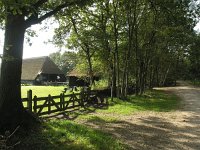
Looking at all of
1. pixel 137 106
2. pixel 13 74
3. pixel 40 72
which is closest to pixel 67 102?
pixel 137 106

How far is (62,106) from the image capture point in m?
18.5

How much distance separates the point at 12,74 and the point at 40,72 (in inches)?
2302

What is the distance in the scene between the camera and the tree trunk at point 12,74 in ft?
35.1

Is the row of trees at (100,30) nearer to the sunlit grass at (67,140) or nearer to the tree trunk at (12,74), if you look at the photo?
the tree trunk at (12,74)

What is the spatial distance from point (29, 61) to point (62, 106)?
5912 cm

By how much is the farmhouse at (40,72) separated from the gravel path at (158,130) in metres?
52.9

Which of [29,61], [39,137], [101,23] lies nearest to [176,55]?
[101,23]

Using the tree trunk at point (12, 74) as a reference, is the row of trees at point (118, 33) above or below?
above

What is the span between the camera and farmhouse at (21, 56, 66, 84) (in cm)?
6869

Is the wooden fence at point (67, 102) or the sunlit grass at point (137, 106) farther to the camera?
the sunlit grass at point (137, 106)

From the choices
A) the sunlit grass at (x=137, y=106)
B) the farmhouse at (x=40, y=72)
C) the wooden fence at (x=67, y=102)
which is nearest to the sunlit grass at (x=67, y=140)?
the wooden fence at (x=67, y=102)

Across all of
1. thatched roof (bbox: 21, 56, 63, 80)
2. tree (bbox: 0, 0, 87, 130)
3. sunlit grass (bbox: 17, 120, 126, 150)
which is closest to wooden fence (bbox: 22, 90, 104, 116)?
tree (bbox: 0, 0, 87, 130)

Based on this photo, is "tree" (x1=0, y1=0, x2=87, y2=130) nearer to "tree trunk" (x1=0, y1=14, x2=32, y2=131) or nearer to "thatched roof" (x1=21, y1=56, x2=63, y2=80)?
"tree trunk" (x1=0, y1=14, x2=32, y2=131)

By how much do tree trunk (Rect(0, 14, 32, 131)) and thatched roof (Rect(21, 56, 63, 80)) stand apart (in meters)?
58.3
